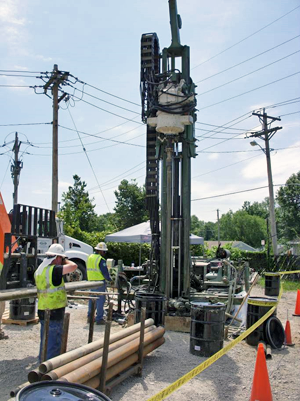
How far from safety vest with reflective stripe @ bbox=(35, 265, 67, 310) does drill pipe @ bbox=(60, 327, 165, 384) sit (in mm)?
1136

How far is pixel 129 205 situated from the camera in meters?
53.8

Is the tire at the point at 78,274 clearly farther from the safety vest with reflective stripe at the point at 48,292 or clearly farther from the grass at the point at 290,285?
the safety vest with reflective stripe at the point at 48,292

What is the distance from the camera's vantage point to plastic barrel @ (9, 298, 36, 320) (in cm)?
1022

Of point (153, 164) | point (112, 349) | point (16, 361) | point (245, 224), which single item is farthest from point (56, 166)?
point (245, 224)

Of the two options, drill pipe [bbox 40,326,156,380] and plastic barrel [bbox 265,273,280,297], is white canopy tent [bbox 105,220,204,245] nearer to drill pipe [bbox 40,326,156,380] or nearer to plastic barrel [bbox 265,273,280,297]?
plastic barrel [bbox 265,273,280,297]

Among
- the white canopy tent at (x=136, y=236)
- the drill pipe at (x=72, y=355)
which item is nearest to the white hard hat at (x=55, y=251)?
the drill pipe at (x=72, y=355)

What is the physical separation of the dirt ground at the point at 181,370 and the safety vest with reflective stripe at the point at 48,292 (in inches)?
46.1

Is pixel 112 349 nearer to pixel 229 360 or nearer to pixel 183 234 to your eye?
pixel 229 360

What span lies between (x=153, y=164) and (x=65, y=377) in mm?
7699

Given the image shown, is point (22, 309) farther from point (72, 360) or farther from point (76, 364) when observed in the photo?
point (76, 364)

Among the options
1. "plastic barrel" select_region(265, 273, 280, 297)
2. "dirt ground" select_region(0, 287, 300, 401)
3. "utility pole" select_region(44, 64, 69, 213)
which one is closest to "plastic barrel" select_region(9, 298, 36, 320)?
"dirt ground" select_region(0, 287, 300, 401)

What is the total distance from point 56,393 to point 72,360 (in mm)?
1876

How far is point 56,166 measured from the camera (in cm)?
1992

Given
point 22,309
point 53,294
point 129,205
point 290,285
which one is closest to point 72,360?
point 53,294
